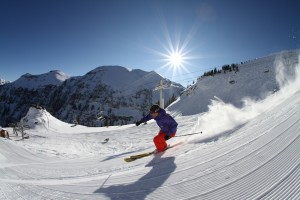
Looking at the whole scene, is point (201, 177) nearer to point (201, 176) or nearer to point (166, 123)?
point (201, 176)

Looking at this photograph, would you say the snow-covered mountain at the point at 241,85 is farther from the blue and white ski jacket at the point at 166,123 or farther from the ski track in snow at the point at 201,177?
the ski track in snow at the point at 201,177

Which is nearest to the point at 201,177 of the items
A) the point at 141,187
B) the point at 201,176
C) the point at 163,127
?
the point at 201,176

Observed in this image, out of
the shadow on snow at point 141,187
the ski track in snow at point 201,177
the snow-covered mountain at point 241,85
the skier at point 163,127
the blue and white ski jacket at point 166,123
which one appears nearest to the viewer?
the ski track in snow at point 201,177

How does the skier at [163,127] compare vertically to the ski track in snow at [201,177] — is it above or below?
above

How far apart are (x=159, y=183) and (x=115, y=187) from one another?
0.78m

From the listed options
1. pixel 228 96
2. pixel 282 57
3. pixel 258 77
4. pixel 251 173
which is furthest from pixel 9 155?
pixel 282 57

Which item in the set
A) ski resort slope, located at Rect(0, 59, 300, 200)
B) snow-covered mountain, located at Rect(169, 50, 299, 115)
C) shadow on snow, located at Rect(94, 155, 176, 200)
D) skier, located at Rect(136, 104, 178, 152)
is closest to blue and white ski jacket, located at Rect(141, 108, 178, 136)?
skier, located at Rect(136, 104, 178, 152)

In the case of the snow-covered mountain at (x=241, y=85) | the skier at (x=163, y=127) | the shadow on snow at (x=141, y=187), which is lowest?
the shadow on snow at (x=141, y=187)

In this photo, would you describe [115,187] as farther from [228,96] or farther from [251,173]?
[228,96]

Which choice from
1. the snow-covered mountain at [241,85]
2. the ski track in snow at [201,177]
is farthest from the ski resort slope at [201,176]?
the snow-covered mountain at [241,85]

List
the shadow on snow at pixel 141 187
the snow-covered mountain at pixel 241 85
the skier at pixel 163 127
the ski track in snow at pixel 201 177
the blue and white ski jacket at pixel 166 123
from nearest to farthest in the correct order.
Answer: the ski track in snow at pixel 201 177 → the shadow on snow at pixel 141 187 → the skier at pixel 163 127 → the blue and white ski jacket at pixel 166 123 → the snow-covered mountain at pixel 241 85

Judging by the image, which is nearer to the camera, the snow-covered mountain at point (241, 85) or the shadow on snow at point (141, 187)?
the shadow on snow at point (141, 187)

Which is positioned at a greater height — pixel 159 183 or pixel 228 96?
pixel 228 96

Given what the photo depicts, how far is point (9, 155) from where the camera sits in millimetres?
7582
